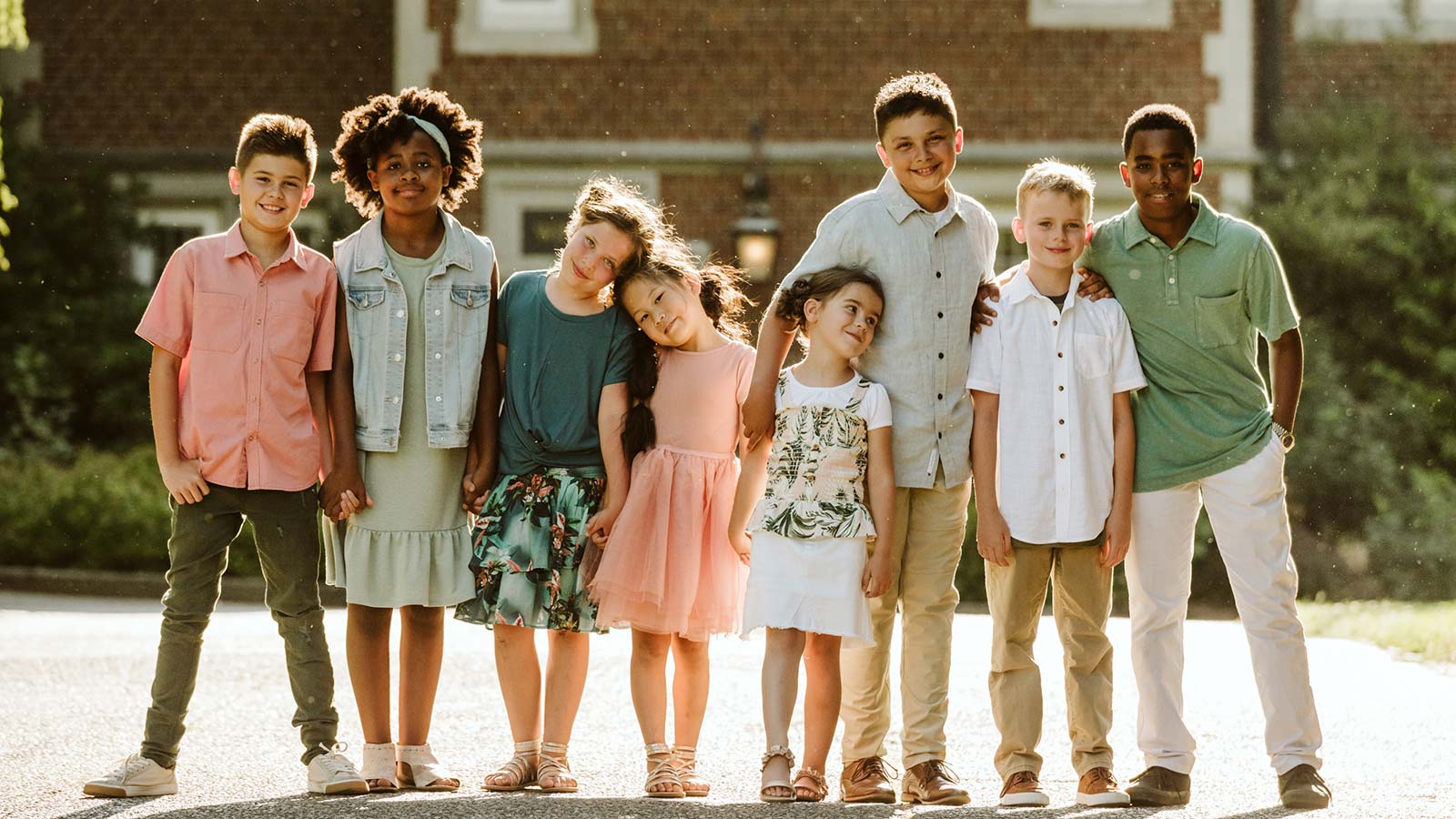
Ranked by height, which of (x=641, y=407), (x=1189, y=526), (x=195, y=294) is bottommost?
(x=1189, y=526)

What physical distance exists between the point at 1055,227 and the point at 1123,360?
383mm

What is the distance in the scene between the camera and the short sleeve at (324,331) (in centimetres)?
455

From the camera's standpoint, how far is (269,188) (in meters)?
4.52

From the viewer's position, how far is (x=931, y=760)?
14.1 ft

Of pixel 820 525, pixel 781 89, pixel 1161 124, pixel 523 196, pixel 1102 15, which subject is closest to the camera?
pixel 820 525

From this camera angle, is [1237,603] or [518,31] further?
[518,31]

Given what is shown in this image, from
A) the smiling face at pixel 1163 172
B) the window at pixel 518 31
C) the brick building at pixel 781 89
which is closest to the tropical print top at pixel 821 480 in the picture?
the smiling face at pixel 1163 172

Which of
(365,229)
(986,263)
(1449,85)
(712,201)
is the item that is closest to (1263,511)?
(986,263)

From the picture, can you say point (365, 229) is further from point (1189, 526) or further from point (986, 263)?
point (1189, 526)

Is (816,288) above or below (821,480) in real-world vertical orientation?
above

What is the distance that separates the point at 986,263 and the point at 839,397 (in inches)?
22.7

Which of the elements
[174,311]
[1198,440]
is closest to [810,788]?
[1198,440]

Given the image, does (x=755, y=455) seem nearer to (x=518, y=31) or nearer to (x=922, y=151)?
(x=922, y=151)

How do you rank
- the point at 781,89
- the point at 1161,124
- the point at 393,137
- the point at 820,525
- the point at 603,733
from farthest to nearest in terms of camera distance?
the point at 781,89 < the point at 603,733 < the point at 393,137 < the point at 1161,124 < the point at 820,525
